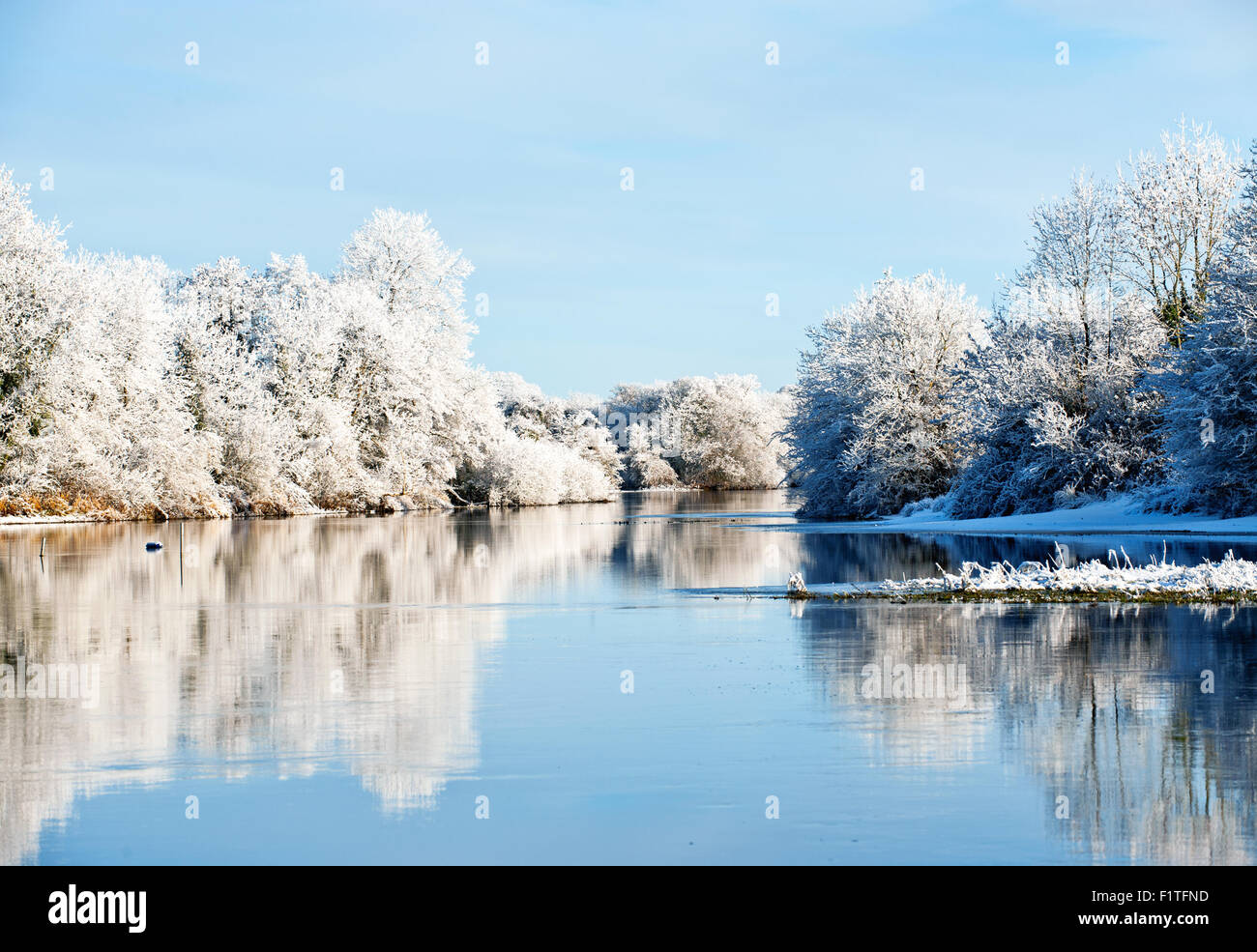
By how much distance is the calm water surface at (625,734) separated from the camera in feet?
22.2

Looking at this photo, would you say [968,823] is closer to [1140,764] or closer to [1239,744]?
[1140,764]

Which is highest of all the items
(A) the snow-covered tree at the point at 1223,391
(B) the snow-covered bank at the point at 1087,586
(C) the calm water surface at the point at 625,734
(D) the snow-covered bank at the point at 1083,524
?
(A) the snow-covered tree at the point at 1223,391

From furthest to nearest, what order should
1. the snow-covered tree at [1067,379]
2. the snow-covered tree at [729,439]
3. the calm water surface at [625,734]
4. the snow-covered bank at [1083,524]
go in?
the snow-covered tree at [729,439] → the snow-covered tree at [1067,379] → the snow-covered bank at [1083,524] → the calm water surface at [625,734]

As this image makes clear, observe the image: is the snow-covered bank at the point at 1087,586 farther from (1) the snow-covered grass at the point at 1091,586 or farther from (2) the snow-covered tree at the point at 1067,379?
(2) the snow-covered tree at the point at 1067,379

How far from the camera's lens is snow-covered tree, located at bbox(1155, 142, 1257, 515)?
31562 mm

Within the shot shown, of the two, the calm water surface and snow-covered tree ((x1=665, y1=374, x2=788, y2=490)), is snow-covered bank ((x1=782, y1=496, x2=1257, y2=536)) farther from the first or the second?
snow-covered tree ((x1=665, y1=374, x2=788, y2=490))

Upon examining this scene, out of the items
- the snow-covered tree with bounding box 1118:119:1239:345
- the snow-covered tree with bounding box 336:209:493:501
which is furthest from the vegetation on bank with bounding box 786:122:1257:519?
the snow-covered tree with bounding box 336:209:493:501

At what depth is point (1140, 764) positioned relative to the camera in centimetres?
801

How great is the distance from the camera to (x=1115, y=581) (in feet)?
56.9

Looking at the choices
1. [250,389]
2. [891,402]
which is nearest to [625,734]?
[891,402]

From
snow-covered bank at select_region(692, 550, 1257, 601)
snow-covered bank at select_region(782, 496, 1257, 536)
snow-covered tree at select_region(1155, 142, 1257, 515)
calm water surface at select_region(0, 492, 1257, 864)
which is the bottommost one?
calm water surface at select_region(0, 492, 1257, 864)

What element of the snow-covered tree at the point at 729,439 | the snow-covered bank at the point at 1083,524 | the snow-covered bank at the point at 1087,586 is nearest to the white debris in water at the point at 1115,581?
the snow-covered bank at the point at 1087,586

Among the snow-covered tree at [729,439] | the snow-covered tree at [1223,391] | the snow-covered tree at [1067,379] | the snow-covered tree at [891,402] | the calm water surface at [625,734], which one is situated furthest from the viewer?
the snow-covered tree at [729,439]

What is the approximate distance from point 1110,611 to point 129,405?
4657 centimetres
